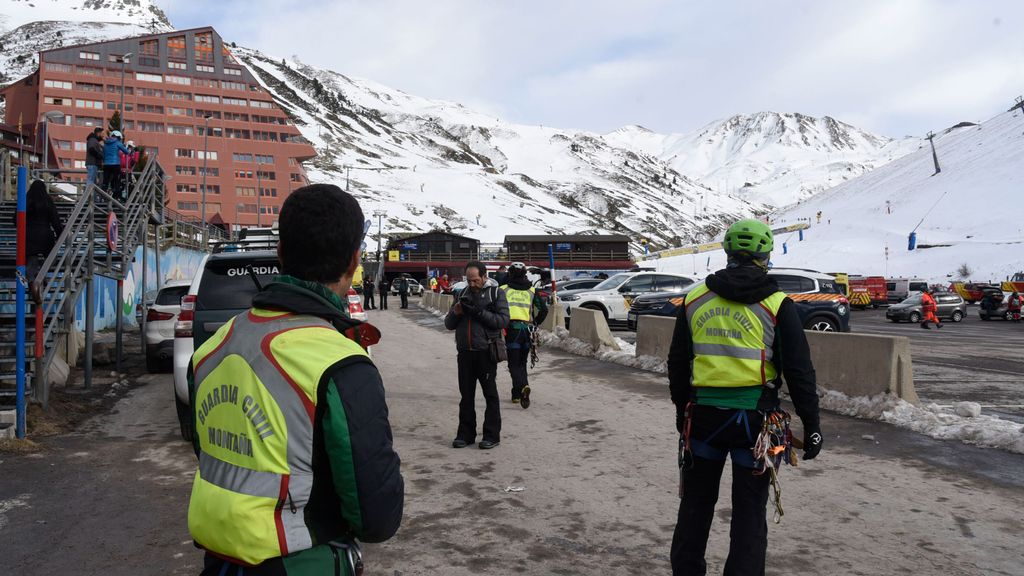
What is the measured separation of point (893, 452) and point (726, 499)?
2540 mm

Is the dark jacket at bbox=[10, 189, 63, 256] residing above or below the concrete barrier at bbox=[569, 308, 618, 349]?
above

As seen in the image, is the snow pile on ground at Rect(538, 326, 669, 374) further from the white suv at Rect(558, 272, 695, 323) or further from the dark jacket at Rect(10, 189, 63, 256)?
the dark jacket at Rect(10, 189, 63, 256)

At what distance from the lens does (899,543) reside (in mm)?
4555

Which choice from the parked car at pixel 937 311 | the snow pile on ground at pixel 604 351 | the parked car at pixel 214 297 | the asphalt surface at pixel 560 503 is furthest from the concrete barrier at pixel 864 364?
the parked car at pixel 937 311

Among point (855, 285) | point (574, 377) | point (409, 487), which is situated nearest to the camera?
point (409, 487)

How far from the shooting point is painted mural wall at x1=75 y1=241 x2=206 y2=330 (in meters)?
18.8

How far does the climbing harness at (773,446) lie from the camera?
3.31 m

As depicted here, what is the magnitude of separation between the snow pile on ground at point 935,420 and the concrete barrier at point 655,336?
3.75m

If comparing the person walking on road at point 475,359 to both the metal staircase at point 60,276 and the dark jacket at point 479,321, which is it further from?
the metal staircase at point 60,276

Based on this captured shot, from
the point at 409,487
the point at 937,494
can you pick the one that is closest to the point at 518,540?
the point at 409,487

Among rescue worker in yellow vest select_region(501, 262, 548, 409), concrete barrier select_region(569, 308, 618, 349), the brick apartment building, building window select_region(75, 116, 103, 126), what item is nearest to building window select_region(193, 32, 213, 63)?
the brick apartment building

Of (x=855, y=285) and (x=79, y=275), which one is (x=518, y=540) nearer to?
(x=79, y=275)

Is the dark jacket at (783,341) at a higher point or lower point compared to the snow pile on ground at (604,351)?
higher

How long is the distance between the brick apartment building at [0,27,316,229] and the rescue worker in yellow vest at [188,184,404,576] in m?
79.2
